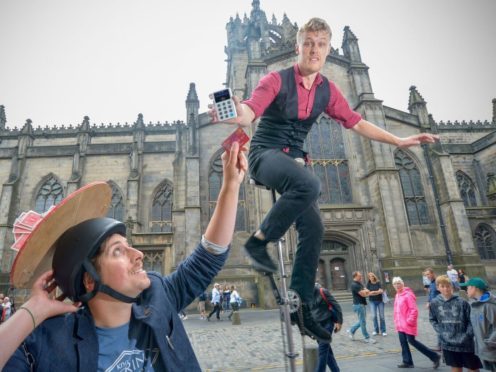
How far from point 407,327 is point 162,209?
19407 millimetres

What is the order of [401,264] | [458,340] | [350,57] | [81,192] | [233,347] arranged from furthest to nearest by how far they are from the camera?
[350,57] → [401,264] → [233,347] → [458,340] → [81,192]

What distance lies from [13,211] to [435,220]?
96.6 ft

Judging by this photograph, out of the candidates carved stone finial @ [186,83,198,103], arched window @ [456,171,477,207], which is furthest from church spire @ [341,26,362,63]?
arched window @ [456,171,477,207]

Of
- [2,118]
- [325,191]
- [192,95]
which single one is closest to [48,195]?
[192,95]

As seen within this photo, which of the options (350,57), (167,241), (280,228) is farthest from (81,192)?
(350,57)

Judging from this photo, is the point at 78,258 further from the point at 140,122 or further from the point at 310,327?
the point at 140,122

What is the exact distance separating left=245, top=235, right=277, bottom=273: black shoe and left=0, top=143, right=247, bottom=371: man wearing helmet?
0.51 m

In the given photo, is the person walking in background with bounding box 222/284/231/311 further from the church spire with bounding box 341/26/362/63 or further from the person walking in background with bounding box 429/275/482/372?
the church spire with bounding box 341/26/362/63

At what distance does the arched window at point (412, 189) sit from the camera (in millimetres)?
19922

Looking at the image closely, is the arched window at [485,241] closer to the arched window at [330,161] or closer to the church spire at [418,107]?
the church spire at [418,107]

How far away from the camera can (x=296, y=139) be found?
2.08 m

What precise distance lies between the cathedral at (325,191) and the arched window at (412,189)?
0.07 meters

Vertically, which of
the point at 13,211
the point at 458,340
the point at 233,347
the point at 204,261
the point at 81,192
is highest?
the point at 13,211

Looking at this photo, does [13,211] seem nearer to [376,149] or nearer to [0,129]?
[0,129]
